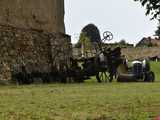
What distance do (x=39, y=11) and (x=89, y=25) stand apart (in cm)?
6566

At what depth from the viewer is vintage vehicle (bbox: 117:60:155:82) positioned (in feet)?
111

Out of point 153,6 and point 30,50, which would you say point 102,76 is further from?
point 153,6

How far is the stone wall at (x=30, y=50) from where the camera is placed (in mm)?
29656

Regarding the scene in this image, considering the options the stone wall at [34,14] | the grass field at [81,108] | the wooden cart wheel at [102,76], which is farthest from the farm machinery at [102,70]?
the grass field at [81,108]

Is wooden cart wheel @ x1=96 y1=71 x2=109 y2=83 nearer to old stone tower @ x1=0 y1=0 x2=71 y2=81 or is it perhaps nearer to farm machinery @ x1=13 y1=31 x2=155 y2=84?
farm machinery @ x1=13 y1=31 x2=155 y2=84

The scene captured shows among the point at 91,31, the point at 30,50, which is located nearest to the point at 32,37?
the point at 30,50

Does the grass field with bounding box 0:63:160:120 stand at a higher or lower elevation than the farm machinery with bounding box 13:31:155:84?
lower

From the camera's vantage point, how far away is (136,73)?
34469 mm

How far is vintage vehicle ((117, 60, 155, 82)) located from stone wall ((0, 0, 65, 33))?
3883 mm

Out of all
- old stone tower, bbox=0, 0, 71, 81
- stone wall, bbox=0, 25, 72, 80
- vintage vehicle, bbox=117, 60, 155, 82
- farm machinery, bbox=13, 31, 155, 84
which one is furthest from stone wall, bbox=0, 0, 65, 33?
vintage vehicle, bbox=117, 60, 155, 82

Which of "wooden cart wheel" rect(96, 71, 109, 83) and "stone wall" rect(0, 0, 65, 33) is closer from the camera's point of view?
"stone wall" rect(0, 0, 65, 33)

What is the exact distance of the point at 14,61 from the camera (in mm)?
30359

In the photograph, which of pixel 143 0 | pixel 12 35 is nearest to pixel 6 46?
pixel 12 35

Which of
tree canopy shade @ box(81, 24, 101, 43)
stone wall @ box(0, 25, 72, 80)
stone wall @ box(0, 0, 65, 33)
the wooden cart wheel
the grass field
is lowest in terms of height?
the grass field
